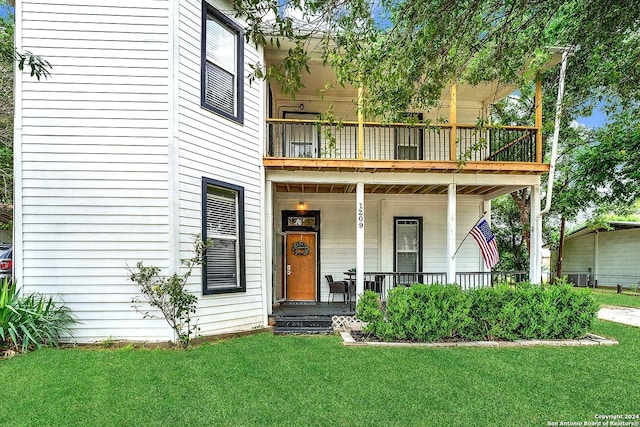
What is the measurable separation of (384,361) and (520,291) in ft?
10.4

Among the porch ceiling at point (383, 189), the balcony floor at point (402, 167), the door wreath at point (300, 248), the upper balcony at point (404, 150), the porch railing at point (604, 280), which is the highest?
the upper balcony at point (404, 150)

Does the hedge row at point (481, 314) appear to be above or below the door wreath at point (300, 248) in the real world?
below

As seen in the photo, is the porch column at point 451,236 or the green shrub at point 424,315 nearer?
the green shrub at point 424,315

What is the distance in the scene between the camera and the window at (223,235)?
6.36 meters

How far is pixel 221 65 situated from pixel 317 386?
5.79 m

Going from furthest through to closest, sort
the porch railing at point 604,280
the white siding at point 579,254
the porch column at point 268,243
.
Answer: the white siding at point 579,254 → the porch railing at point 604,280 → the porch column at point 268,243

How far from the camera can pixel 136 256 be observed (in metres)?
5.71

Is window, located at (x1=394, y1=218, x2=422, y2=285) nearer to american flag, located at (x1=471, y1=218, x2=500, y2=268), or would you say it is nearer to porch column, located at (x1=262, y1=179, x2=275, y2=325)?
american flag, located at (x1=471, y1=218, x2=500, y2=268)

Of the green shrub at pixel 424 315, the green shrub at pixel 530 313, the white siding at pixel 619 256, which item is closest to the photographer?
the green shrub at pixel 424 315

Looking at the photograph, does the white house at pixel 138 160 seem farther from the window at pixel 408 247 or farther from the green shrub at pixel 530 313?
the window at pixel 408 247

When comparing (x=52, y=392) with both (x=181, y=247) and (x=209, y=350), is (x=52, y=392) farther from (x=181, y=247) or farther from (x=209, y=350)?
(x=181, y=247)

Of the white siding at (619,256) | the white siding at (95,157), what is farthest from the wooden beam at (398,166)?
the white siding at (619,256)

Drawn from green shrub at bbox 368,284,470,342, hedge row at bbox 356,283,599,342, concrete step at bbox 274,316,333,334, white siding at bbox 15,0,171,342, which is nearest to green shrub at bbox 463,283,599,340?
hedge row at bbox 356,283,599,342

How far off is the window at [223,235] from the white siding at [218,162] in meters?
0.13
